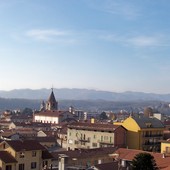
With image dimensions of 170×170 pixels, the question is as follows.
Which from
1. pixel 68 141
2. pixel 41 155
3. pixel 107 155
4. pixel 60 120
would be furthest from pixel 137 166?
pixel 60 120

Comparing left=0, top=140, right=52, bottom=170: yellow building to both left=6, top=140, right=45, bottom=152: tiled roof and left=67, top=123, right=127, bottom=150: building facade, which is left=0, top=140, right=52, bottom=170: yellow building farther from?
left=67, top=123, right=127, bottom=150: building facade

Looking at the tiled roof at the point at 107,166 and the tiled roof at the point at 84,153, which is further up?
the tiled roof at the point at 107,166

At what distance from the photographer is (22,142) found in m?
46.9

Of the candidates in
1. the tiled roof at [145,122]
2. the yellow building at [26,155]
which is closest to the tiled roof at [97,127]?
the tiled roof at [145,122]

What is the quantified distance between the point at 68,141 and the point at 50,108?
3249 inches

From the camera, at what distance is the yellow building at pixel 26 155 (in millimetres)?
44688

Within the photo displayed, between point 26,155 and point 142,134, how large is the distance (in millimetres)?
27554

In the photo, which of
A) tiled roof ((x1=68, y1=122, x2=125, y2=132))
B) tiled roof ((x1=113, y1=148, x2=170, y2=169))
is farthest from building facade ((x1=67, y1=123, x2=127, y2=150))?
tiled roof ((x1=113, y1=148, x2=170, y2=169))

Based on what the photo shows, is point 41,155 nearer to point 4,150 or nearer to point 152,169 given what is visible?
point 4,150

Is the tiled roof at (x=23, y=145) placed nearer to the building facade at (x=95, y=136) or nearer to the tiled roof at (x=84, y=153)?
the tiled roof at (x=84, y=153)

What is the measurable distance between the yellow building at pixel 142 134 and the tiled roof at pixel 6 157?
28.0m

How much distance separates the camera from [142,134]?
6850 cm

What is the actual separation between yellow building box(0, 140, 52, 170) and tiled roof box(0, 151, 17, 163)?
0.60ft

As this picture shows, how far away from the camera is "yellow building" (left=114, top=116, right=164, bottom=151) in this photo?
68250 mm
